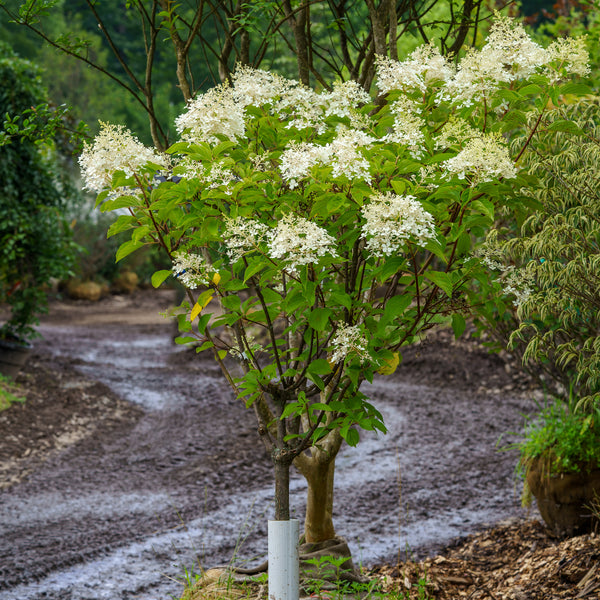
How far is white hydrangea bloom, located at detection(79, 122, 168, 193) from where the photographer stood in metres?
1.80

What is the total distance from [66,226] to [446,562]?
19.4 feet

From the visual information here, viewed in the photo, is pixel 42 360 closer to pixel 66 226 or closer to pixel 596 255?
pixel 66 226

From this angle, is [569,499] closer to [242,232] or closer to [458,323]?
[458,323]

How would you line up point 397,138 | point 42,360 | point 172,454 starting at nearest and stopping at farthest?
point 397,138 < point 172,454 < point 42,360

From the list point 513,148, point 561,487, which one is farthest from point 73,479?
point 513,148

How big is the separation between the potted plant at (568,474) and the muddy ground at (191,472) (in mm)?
654

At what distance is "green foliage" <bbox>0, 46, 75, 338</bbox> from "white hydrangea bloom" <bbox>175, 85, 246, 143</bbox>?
5.45 metres

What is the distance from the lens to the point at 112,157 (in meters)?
1.80

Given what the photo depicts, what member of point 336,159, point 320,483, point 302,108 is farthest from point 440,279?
point 320,483

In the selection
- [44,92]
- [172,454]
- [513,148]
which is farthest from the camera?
[44,92]

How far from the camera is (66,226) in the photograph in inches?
296

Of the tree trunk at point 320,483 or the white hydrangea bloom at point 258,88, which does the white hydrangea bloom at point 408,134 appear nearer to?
the white hydrangea bloom at point 258,88

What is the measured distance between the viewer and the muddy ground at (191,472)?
3598 mm

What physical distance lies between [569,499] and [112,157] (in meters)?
2.76
